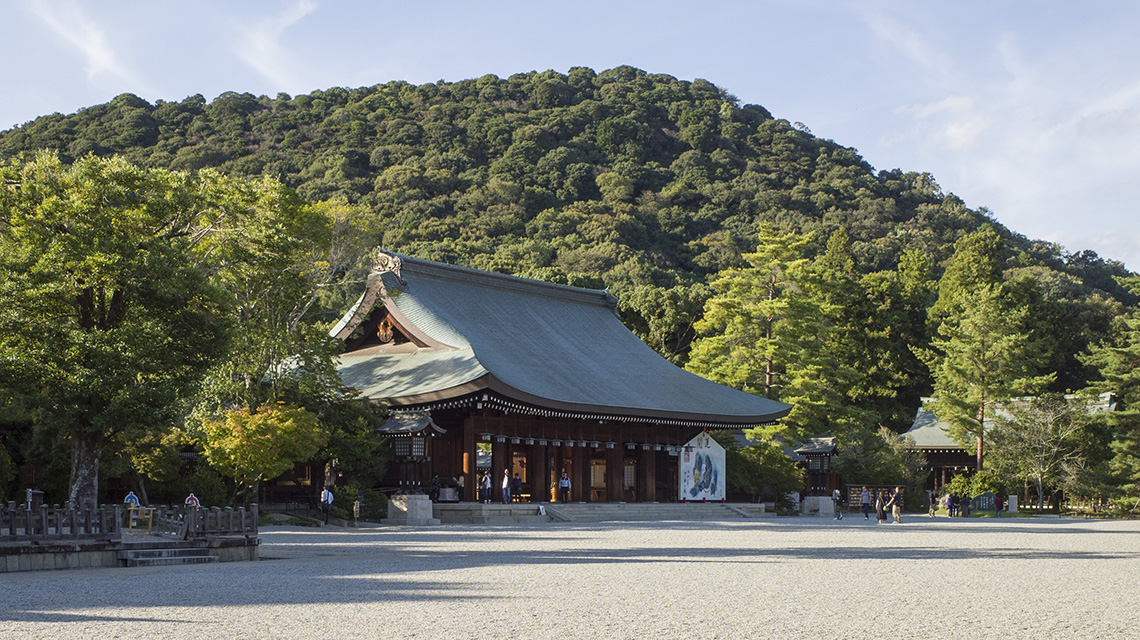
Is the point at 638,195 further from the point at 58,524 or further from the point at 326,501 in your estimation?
the point at 58,524

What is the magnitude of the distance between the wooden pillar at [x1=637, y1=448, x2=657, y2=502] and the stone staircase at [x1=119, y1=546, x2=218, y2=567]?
20.5m

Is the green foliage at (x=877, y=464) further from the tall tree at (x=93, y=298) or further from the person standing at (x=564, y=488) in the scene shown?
the tall tree at (x=93, y=298)

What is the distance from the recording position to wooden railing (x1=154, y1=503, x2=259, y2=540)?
1590cm

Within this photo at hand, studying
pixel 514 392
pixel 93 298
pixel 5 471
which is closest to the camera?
pixel 93 298

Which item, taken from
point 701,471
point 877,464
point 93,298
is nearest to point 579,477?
point 701,471

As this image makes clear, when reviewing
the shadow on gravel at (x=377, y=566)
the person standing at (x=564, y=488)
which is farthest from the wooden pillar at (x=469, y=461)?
the shadow on gravel at (x=377, y=566)

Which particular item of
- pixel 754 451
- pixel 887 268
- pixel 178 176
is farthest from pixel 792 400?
pixel 887 268

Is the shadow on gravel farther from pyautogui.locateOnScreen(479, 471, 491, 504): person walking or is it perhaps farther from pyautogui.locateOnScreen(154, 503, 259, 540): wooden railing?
pyautogui.locateOnScreen(479, 471, 491, 504): person walking

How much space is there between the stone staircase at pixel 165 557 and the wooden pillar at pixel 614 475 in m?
19.0

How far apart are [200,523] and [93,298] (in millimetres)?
4000

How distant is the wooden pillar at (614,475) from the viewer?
110 feet

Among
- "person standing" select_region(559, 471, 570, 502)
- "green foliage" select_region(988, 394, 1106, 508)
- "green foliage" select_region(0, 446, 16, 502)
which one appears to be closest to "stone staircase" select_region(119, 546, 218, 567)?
"green foliage" select_region(0, 446, 16, 502)

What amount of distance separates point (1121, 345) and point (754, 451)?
19571 mm

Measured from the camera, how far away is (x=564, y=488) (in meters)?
31.7
